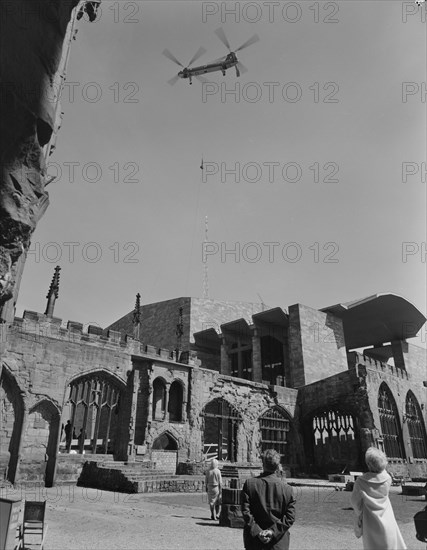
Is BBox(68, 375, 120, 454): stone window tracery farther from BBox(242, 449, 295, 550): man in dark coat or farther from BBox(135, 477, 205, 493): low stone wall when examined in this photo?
BBox(242, 449, 295, 550): man in dark coat

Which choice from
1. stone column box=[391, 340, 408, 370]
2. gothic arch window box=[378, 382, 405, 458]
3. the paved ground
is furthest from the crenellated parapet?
stone column box=[391, 340, 408, 370]

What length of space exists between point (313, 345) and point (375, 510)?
26700 millimetres

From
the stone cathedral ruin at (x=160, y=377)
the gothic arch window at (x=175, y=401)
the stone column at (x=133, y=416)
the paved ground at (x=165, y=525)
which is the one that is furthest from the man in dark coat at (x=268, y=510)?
the gothic arch window at (x=175, y=401)

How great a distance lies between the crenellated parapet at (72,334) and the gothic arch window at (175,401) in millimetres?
1287

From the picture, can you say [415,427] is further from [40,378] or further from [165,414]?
[40,378]

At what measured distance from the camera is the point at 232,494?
754cm

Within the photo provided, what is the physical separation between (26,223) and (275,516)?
4277 millimetres

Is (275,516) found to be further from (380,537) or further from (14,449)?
(14,449)

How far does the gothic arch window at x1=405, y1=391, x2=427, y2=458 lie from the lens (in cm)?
2523

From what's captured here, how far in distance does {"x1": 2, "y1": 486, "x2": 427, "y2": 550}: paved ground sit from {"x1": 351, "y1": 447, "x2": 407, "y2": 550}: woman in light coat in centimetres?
302

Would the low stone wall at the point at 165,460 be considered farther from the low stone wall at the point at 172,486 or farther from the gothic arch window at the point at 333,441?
the gothic arch window at the point at 333,441

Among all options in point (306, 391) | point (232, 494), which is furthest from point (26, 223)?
point (306, 391)

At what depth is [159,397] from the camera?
769 inches

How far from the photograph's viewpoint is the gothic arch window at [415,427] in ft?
82.8
